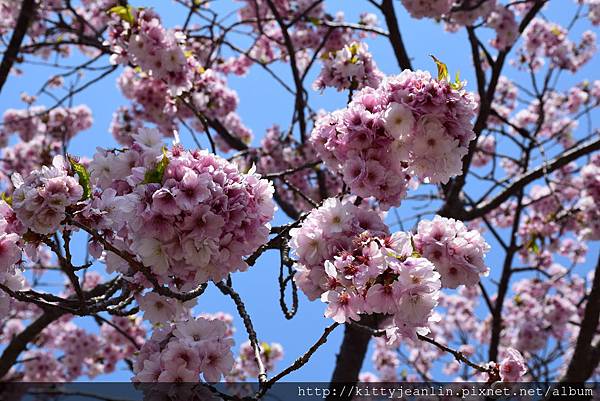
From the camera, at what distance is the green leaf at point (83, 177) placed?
5.79ft

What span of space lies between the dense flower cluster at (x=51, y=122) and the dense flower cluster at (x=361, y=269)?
637 cm

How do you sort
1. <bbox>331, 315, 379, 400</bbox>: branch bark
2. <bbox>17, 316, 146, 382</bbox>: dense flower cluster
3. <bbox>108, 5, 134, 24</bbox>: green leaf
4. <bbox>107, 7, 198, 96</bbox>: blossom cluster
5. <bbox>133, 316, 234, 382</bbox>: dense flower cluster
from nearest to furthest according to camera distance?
<bbox>133, 316, 234, 382</bbox>: dense flower cluster → <bbox>108, 5, 134, 24</bbox>: green leaf → <bbox>107, 7, 198, 96</bbox>: blossom cluster → <bbox>331, 315, 379, 400</bbox>: branch bark → <bbox>17, 316, 146, 382</bbox>: dense flower cluster

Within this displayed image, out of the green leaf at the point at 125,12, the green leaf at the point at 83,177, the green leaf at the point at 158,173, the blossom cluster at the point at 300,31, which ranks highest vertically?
the blossom cluster at the point at 300,31

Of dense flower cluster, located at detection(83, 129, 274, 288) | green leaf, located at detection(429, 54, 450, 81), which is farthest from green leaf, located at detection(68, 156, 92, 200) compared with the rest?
green leaf, located at detection(429, 54, 450, 81)

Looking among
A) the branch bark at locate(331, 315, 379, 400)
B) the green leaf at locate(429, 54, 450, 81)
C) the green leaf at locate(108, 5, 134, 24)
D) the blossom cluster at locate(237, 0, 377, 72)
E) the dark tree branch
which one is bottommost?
the green leaf at locate(429, 54, 450, 81)

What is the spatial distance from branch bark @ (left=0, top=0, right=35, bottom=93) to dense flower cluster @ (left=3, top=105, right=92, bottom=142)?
10.5 feet

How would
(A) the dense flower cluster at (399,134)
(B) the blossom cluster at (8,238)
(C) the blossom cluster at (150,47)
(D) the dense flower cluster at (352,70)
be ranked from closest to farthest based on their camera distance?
1. (B) the blossom cluster at (8,238)
2. (A) the dense flower cluster at (399,134)
3. (D) the dense flower cluster at (352,70)
4. (C) the blossom cluster at (150,47)

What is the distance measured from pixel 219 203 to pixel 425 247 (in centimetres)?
73

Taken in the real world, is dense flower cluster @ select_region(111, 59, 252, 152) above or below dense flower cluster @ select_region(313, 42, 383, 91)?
above

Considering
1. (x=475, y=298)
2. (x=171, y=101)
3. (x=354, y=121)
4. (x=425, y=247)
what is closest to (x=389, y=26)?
(x=171, y=101)

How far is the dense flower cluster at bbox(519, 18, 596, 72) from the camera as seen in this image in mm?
7512

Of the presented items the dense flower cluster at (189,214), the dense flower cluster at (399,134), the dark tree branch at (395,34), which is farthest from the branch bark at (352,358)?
the dense flower cluster at (189,214)

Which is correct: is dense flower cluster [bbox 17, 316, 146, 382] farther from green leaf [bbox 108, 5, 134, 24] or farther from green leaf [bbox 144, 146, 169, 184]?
green leaf [bbox 144, 146, 169, 184]

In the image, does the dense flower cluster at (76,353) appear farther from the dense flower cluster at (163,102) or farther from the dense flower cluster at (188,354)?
the dense flower cluster at (188,354)
